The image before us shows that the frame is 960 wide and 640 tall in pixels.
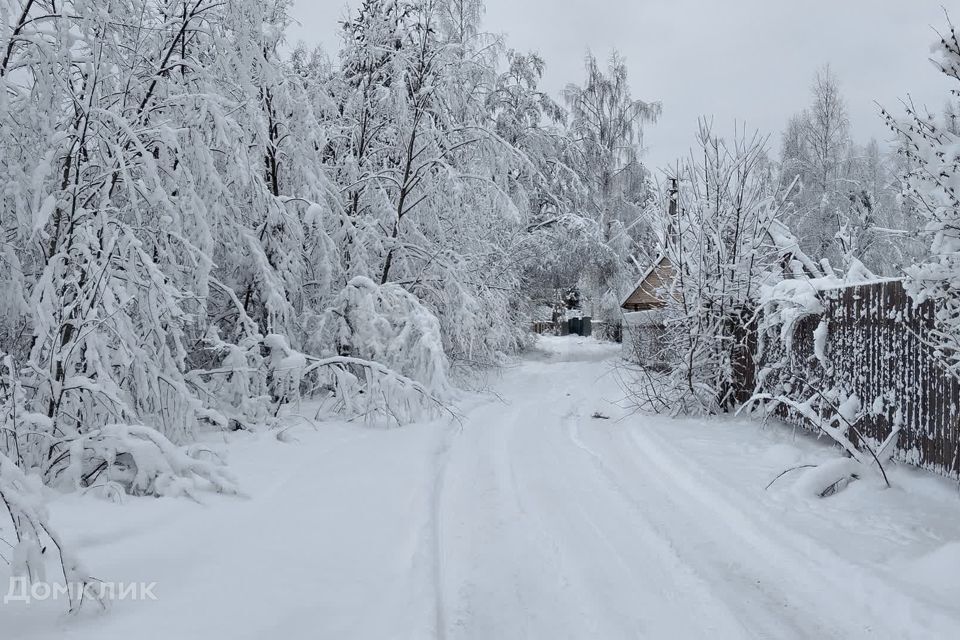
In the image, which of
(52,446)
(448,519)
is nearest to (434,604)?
(448,519)

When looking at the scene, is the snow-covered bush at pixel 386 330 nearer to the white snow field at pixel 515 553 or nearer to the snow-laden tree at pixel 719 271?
the white snow field at pixel 515 553

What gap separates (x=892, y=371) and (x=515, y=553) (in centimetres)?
411

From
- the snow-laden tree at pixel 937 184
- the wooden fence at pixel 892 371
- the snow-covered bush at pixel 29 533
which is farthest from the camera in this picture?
the wooden fence at pixel 892 371

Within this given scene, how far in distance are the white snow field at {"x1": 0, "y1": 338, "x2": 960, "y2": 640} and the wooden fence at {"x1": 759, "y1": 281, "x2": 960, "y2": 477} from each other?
14.6 inches

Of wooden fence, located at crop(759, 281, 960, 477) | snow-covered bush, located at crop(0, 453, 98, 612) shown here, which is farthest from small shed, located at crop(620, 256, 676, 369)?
snow-covered bush, located at crop(0, 453, 98, 612)

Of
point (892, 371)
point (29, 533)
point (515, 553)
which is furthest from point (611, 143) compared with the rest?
point (29, 533)

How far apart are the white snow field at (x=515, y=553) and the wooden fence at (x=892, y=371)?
0.37m

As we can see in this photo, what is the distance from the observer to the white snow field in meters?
2.89

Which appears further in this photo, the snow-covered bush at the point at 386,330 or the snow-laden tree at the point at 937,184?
the snow-covered bush at the point at 386,330

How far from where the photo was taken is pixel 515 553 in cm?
381

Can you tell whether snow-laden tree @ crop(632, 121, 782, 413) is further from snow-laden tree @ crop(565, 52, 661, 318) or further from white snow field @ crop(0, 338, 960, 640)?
snow-laden tree @ crop(565, 52, 661, 318)

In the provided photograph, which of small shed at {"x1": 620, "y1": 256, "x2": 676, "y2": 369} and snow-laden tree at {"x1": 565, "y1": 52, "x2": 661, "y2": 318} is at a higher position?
snow-laden tree at {"x1": 565, "y1": 52, "x2": 661, "y2": 318}

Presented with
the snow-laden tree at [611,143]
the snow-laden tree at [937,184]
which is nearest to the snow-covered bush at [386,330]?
the snow-laden tree at [937,184]

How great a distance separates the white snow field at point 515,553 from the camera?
289 cm
